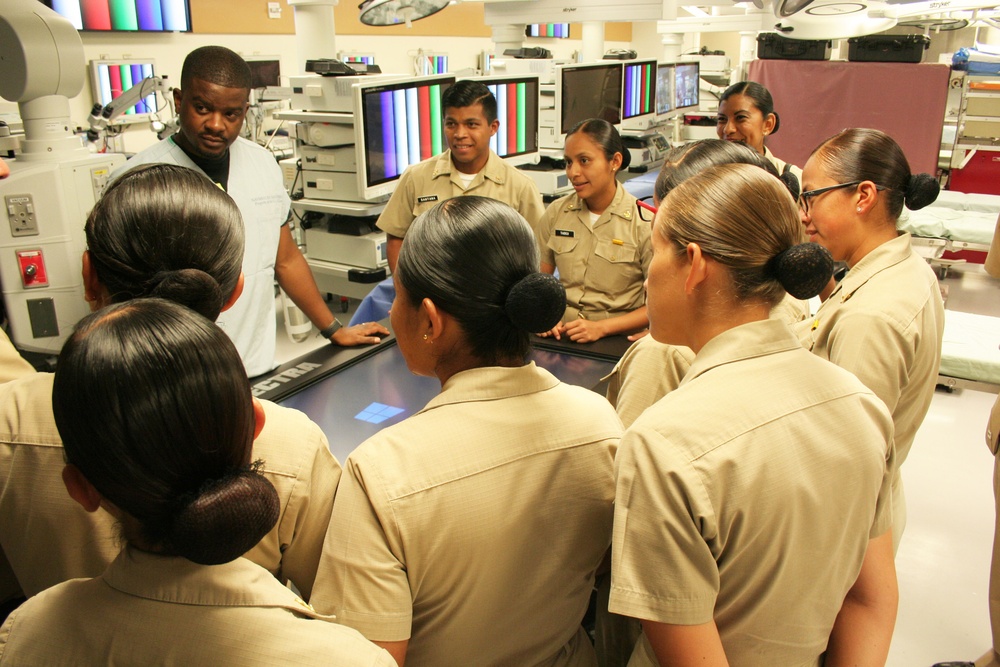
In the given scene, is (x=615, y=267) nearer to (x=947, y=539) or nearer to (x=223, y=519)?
(x=947, y=539)

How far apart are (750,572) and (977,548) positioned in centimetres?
215

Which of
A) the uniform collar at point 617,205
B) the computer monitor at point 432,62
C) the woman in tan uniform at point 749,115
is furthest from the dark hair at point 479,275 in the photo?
the computer monitor at point 432,62

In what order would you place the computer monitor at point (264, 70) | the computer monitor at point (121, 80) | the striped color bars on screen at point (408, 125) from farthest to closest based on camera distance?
1. the computer monitor at point (264, 70)
2. the computer monitor at point (121, 80)
3. the striped color bars on screen at point (408, 125)

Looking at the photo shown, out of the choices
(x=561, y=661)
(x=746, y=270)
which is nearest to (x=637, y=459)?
(x=746, y=270)

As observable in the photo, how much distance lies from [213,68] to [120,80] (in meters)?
5.09

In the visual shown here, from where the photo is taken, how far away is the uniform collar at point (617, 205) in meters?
2.48

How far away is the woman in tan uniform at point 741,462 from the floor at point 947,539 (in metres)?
1.38

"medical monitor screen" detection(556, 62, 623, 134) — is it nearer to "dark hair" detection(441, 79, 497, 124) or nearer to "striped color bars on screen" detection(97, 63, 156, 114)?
"dark hair" detection(441, 79, 497, 124)

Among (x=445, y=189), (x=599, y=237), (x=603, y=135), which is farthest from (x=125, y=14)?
(x=599, y=237)

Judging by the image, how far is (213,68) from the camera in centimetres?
196

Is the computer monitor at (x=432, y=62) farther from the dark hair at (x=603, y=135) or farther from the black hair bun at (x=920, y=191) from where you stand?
the black hair bun at (x=920, y=191)

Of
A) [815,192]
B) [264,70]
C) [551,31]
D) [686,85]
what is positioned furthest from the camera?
[551,31]

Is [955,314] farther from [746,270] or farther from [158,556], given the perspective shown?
[158,556]

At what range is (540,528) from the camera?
0.97m
